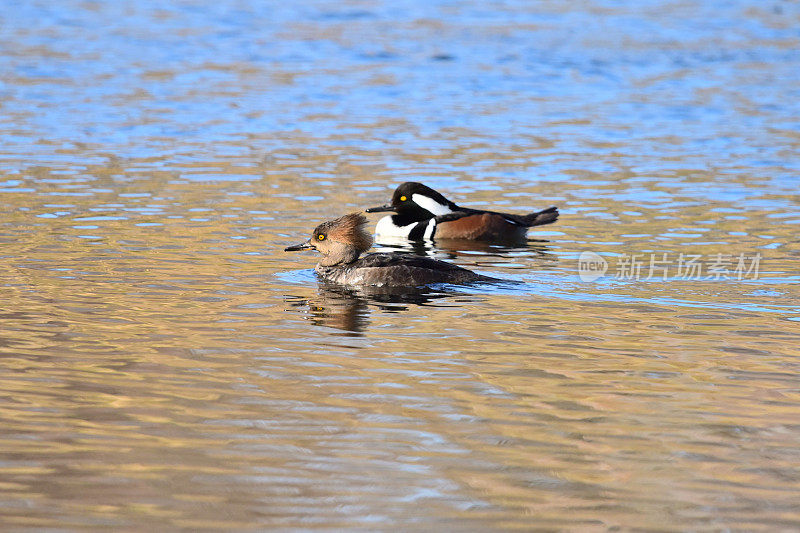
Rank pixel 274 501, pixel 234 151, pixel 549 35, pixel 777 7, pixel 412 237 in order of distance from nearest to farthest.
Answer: pixel 274 501
pixel 412 237
pixel 234 151
pixel 549 35
pixel 777 7

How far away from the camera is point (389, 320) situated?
9.91 meters

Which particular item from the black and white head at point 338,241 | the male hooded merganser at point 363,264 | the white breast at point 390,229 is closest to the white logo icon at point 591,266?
the male hooded merganser at point 363,264

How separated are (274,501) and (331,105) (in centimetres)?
1906

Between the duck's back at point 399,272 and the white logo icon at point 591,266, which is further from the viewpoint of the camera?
the white logo icon at point 591,266

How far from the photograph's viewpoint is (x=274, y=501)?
595 cm

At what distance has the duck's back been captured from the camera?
1133cm

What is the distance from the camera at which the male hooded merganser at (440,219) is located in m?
14.3

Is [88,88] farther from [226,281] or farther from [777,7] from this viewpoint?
[777,7]

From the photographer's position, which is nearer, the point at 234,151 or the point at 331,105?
the point at 234,151

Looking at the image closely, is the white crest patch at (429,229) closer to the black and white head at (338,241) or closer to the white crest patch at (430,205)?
the white crest patch at (430,205)

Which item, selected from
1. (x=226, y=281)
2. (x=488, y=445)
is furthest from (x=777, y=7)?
(x=488, y=445)

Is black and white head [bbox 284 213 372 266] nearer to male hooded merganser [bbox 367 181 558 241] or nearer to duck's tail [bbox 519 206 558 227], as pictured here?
male hooded merganser [bbox 367 181 558 241]

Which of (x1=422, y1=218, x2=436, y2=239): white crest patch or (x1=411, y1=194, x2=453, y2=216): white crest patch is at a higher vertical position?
(x1=411, y1=194, x2=453, y2=216): white crest patch

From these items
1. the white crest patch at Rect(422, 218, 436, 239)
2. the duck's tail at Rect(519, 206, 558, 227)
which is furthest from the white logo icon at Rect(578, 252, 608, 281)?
the white crest patch at Rect(422, 218, 436, 239)
